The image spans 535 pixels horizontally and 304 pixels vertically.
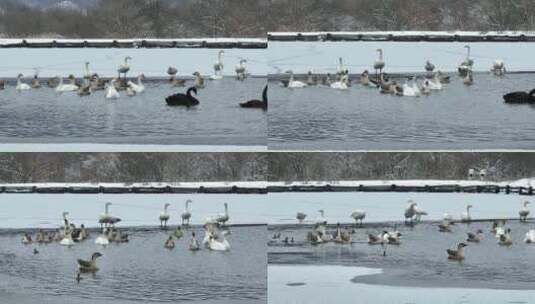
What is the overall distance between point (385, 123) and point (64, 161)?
238cm

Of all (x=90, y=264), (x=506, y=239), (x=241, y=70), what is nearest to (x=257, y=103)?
(x=241, y=70)

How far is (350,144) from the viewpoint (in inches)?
467

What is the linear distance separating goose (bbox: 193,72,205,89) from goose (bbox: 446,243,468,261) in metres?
2.18

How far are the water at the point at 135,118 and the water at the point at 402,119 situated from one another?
0.82 ft

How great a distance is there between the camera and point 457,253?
1200 centimetres

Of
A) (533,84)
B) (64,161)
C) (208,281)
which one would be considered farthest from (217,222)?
(533,84)

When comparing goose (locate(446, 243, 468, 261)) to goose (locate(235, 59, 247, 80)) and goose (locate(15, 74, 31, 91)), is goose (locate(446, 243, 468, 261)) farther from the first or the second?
goose (locate(15, 74, 31, 91))

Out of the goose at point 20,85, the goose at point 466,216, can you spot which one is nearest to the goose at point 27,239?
the goose at point 20,85

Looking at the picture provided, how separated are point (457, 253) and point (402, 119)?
1.06 meters

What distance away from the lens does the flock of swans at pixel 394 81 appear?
12.0 m

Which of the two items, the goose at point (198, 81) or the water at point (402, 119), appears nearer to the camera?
the water at point (402, 119)

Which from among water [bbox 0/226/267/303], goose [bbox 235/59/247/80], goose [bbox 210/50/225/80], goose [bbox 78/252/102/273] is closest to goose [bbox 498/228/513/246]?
water [bbox 0/226/267/303]

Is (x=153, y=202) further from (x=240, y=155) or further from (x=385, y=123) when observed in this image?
(x=385, y=123)

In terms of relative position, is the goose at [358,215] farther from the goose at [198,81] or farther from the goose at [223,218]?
the goose at [198,81]
